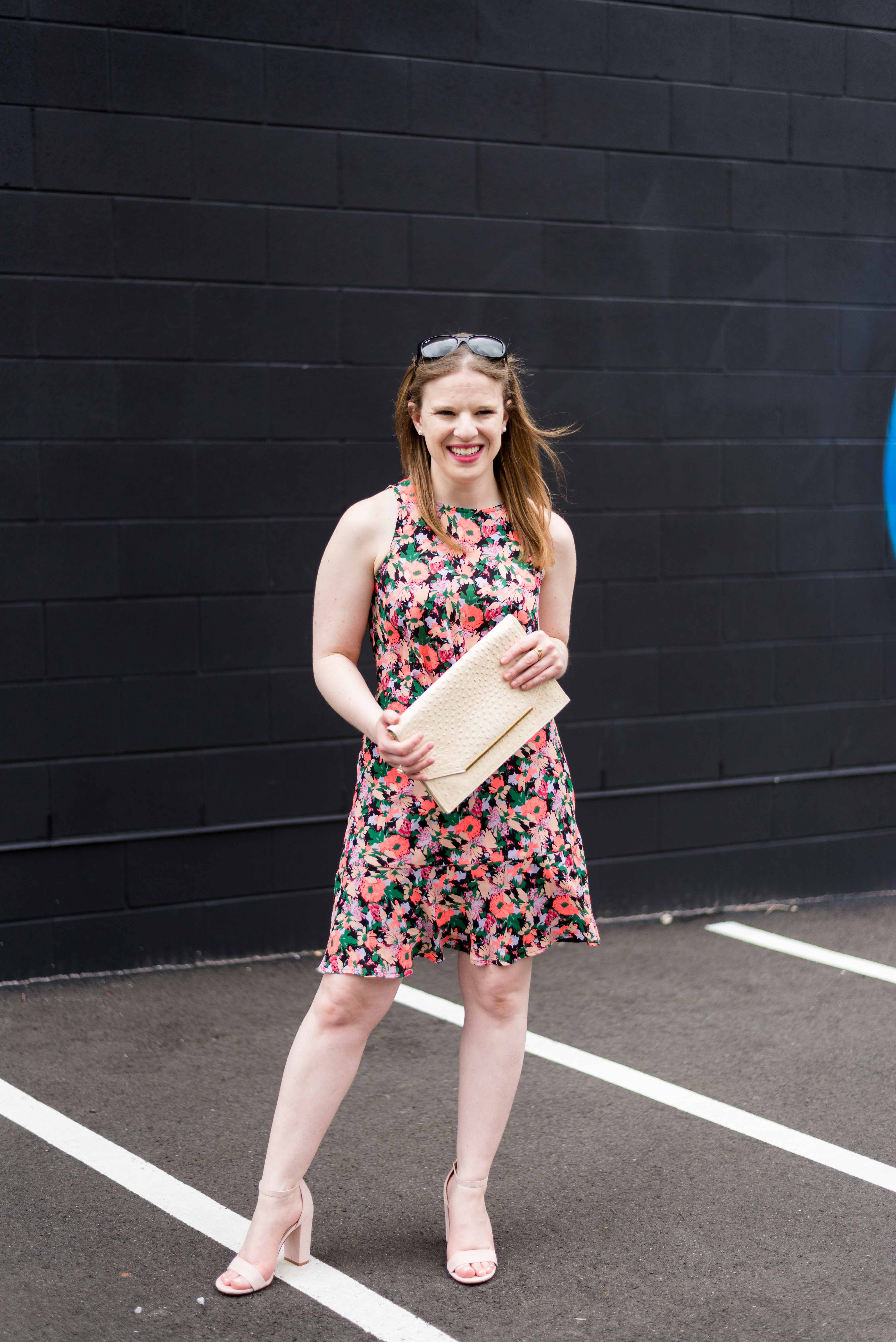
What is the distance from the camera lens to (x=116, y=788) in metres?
4.62

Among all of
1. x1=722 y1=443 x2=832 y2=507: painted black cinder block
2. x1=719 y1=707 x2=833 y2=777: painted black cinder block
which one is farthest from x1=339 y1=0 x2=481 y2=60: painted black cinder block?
x1=719 y1=707 x2=833 y2=777: painted black cinder block

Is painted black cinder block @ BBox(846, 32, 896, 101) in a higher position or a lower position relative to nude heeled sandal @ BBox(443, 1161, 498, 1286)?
higher

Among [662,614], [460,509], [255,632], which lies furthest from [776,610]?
[460,509]

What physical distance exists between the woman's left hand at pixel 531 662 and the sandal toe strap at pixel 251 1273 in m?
1.27

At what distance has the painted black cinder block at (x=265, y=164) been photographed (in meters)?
4.55

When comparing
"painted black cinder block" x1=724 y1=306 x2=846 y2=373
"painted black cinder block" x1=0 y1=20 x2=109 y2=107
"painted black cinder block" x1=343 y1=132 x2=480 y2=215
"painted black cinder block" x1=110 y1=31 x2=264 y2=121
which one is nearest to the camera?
"painted black cinder block" x1=0 y1=20 x2=109 y2=107

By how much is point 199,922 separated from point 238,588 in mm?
1183

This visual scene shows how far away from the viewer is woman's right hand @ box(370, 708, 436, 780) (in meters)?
2.50

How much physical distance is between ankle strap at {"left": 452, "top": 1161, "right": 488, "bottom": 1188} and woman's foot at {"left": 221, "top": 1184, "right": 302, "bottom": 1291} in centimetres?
33

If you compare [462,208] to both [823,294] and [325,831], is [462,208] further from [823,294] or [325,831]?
[325,831]

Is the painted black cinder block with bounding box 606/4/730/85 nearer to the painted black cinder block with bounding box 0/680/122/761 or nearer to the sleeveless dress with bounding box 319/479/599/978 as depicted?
the painted black cinder block with bounding box 0/680/122/761

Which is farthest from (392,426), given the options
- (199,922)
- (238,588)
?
(199,922)

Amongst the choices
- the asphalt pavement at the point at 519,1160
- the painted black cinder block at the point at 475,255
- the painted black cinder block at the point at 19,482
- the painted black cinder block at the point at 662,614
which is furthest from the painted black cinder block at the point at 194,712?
the painted black cinder block at the point at 475,255

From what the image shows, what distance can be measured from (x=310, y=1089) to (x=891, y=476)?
3.99 meters
